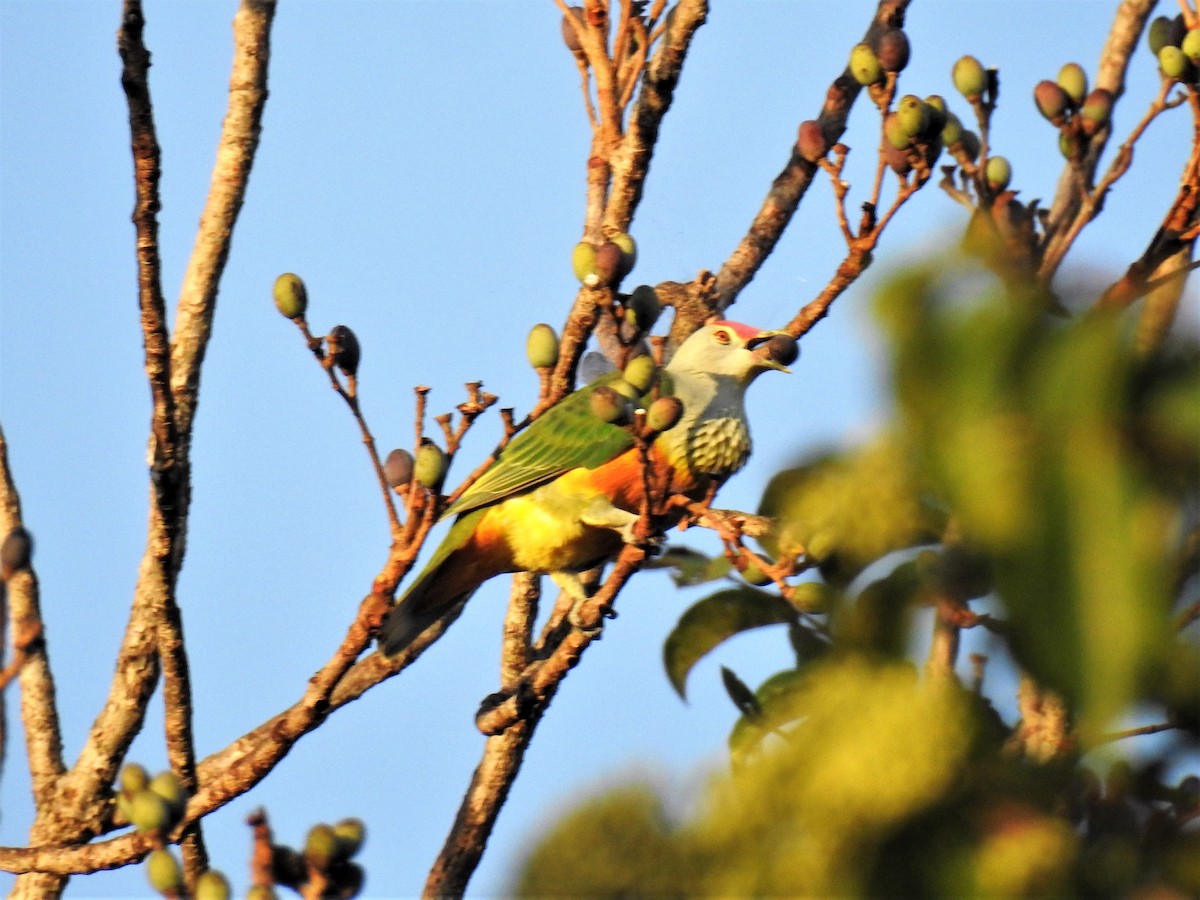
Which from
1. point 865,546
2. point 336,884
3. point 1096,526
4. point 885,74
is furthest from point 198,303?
point 1096,526

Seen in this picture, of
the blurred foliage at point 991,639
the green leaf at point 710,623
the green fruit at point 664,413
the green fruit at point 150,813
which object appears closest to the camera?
the blurred foliage at point 991,639

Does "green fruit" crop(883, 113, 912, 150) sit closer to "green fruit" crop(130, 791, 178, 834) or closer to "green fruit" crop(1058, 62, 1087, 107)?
"green fruit" crop(1058, 62, 1087, 107)

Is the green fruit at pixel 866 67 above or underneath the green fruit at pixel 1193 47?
above

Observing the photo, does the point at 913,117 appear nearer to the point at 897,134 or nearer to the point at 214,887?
the point at 897,134

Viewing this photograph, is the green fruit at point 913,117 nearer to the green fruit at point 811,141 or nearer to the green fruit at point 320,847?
the green fruit at point 811,141

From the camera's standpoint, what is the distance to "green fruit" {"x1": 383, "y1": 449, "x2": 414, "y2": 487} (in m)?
3.03

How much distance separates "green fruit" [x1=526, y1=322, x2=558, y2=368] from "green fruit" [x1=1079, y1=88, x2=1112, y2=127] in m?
1.95

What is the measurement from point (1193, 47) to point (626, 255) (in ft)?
6.65

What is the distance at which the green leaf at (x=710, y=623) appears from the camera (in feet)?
10.7

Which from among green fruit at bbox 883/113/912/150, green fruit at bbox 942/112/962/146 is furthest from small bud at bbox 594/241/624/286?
green fruit at bbox 942/112/962/146

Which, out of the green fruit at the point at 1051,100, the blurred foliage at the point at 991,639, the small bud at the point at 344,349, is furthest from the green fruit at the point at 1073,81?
the blurred foliage at the point at 991,639

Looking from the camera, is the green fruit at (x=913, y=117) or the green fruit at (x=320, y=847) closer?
the green fruit at (x=320, y=847)

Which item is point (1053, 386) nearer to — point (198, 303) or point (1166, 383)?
point (1166, 383)

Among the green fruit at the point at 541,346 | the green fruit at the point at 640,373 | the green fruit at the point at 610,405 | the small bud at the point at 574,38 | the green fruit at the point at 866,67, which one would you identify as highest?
the small bud at the point at 574,38
